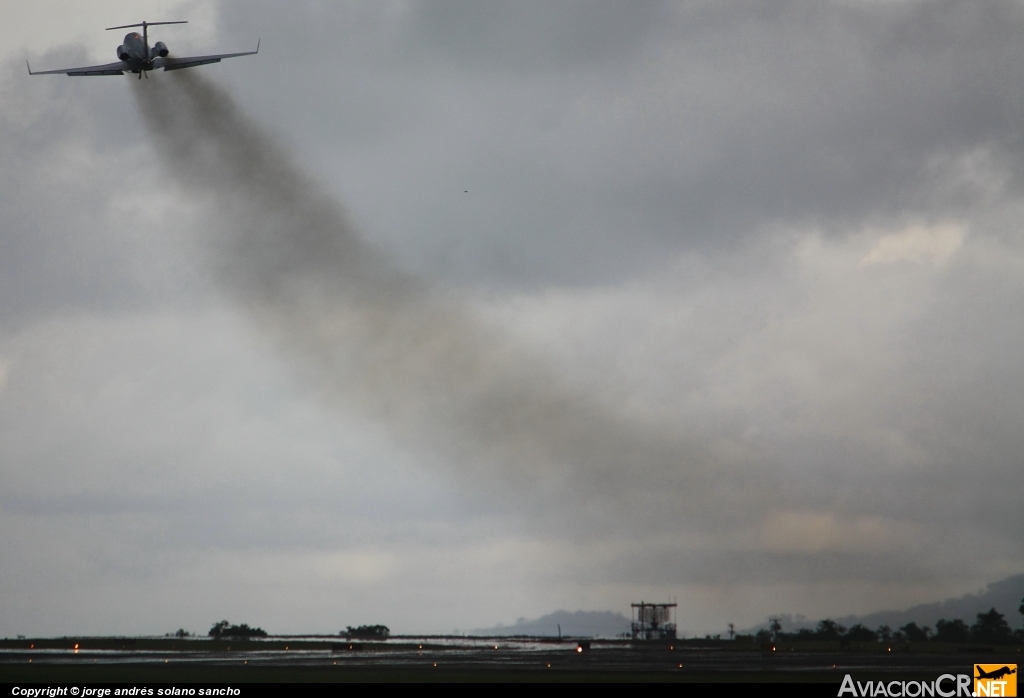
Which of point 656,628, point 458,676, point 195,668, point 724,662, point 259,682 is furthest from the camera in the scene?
point 656,628

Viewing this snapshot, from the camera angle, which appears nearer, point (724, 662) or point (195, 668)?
point (195, 668)

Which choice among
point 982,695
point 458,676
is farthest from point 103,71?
point 982,695

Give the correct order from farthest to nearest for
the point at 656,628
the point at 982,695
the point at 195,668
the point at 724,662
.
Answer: the point at 656,628
the point at 724,662
the point at 195,668
the point at 982,695

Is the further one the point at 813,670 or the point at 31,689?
the point at 813,670

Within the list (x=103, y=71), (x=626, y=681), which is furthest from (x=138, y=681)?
(x=103, y=71)

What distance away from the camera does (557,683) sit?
6425 centimetres

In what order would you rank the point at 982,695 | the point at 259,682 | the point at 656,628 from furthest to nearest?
1. the point at 656,628
2. the point at 259,682
3. the point at 982,695

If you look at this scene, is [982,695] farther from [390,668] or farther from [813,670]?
[390,668]

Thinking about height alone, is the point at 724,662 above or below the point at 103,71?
below

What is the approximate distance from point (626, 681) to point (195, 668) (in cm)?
3493

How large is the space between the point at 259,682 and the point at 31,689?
13.5 m

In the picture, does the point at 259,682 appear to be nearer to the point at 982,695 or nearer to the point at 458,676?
the point at 458,676

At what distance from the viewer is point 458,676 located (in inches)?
2768

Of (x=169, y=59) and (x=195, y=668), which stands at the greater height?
(x=169, y=59)
